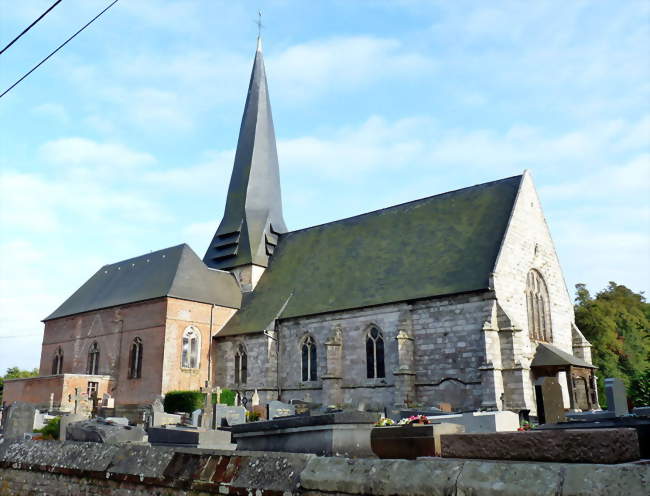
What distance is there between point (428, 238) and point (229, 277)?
1226cm

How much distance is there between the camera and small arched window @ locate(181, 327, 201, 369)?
91.8 ft

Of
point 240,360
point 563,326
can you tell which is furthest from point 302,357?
point 563,326

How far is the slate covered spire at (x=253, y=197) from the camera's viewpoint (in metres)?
33.1

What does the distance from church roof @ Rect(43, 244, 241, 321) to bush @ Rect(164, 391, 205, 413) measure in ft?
16.3

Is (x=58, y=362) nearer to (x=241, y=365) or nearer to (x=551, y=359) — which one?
(x=241, y=365)

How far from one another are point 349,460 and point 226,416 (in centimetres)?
1236

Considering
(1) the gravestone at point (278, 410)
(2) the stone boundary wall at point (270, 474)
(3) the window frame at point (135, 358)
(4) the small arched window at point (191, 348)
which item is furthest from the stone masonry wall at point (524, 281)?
(3) the window frame at point (135, 358)

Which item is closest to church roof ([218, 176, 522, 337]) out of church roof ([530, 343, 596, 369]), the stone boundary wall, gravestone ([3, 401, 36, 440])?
church roof ([530, 343, 596, 369])

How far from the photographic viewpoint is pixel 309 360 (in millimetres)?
25891

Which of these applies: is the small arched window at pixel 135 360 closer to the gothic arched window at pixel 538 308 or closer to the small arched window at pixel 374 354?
the small arched window at pixel 374 354

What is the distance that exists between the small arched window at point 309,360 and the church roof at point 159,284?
5.99 meters

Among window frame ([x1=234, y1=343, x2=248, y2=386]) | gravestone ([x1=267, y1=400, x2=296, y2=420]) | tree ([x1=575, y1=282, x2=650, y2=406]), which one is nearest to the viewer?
gravestone ([x1=267, y1=400, x2=296, y2=420])

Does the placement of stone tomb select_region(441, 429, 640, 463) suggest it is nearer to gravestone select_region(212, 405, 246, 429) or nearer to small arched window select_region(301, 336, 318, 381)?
gravestone select_region(212, 405, 246, 429)

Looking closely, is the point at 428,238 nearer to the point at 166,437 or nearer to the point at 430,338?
the point at 430,338
